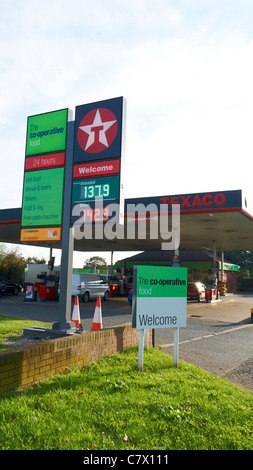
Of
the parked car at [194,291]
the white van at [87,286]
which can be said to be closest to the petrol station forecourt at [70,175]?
the white van at [87,286]

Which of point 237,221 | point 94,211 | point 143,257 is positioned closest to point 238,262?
point 143,257

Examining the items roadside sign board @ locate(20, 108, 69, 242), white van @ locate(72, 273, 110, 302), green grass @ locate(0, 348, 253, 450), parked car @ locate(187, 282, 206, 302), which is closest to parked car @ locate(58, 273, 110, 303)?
white van @ locate(72, 273, 110, 302)

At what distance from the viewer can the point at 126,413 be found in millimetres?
4098

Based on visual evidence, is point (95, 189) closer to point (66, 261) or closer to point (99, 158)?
point (99, 158)

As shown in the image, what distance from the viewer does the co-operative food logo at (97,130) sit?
8297mm

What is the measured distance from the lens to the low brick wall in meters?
4.59

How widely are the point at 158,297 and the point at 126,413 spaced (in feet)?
8.75

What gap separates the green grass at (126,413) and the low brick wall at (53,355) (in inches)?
6.4

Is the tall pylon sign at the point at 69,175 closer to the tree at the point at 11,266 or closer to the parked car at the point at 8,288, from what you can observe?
the parked car at the point at 8,288

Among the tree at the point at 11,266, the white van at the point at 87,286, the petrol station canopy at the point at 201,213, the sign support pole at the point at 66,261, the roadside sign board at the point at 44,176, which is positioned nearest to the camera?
the sign support pole at the point at 66,261

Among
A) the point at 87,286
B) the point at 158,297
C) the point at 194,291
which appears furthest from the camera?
the point at 194,291

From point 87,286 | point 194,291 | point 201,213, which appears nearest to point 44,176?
point 201,213

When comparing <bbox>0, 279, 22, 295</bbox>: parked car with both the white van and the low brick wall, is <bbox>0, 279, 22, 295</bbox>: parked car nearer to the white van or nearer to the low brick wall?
the white van

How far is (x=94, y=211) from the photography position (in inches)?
324
